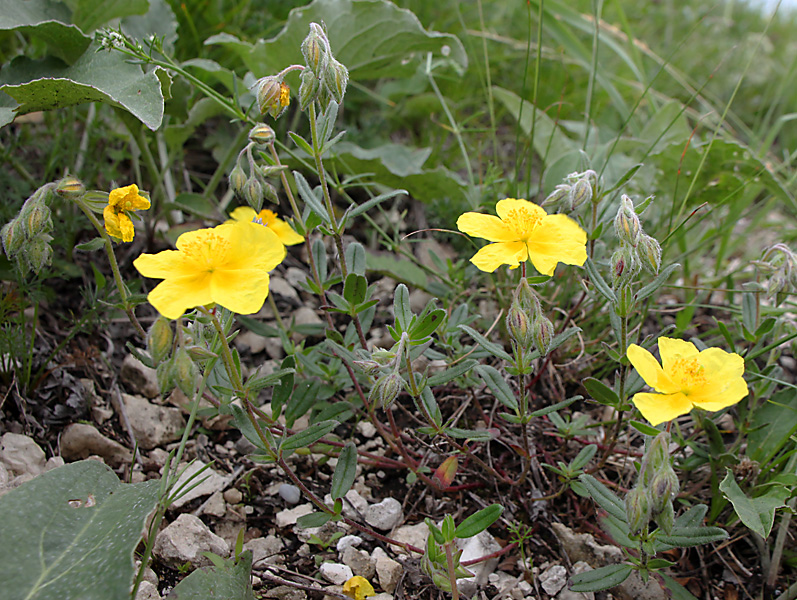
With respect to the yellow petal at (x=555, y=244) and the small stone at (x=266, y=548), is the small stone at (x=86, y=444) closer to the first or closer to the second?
the small stone at (x=266, y=548)

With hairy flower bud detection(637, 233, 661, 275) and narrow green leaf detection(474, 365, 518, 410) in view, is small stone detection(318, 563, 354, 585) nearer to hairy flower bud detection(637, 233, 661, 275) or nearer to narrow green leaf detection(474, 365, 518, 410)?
narrow green leaf detection(474, 365, 518, 410)

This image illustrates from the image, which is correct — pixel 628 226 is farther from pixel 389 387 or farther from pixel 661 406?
pixel 389 387

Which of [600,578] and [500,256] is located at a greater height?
[500,256]

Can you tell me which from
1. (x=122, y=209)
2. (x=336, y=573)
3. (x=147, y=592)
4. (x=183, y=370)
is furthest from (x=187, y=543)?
(x=122, y=209)

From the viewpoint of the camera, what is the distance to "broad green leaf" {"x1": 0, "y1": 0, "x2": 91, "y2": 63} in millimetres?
2221

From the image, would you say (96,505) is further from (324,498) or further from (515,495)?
(515,495)

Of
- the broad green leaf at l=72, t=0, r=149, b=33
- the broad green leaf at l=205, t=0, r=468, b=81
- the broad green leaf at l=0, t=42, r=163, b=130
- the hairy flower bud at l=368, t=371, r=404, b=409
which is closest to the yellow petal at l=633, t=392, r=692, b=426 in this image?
the hairy flower bud at l=368, t=371, r=404, b=409

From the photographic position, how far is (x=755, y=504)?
69.2 inches

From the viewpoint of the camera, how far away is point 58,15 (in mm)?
2529

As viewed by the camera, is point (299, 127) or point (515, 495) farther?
point (299, 127)

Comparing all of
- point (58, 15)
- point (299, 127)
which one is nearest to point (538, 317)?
point (299, 127)

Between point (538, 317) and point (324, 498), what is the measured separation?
953 mm

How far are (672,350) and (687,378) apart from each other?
0.11 meters

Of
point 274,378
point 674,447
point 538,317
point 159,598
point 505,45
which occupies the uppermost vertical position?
point 505,45
